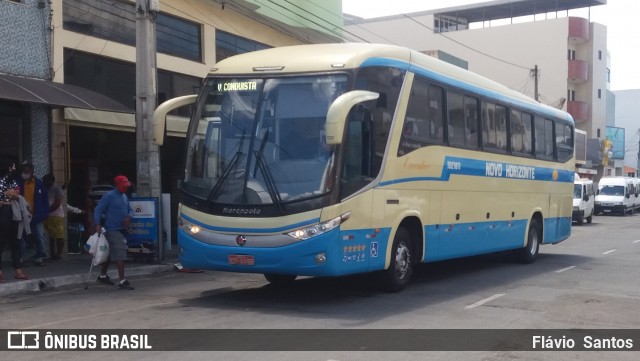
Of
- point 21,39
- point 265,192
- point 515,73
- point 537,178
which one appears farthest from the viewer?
point 515,73

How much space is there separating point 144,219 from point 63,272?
6.93ft

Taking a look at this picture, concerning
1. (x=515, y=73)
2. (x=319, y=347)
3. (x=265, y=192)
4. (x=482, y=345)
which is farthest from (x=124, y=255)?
(x=515, y=73)

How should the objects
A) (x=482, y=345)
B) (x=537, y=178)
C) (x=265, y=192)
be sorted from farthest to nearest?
1. (x=537, y=178)
2. (x=265, y=192)
3. (x=482, y=345)

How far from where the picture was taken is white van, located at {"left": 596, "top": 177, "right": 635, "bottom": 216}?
45.1 metres

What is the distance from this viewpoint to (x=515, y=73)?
192 ft

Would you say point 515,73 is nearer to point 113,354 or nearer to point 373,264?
point 373,264

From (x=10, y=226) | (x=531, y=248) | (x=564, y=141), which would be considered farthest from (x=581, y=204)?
(x=10, y=226)

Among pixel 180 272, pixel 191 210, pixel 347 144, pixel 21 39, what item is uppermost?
pixel 21 39

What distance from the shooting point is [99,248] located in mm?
11625

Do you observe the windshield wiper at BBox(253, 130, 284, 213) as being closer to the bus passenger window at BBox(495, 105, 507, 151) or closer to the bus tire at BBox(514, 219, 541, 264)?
the bus passenger window at BBox(495, 105, 507, 151)

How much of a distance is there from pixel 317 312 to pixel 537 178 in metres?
8.93

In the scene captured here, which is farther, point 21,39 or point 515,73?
point 515,73

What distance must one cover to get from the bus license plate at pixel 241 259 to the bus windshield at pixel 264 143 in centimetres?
73

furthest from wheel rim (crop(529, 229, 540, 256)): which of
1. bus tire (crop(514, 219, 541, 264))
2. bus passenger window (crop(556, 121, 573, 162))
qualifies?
bus passenger window (crop(556, 121, 573, 162))
